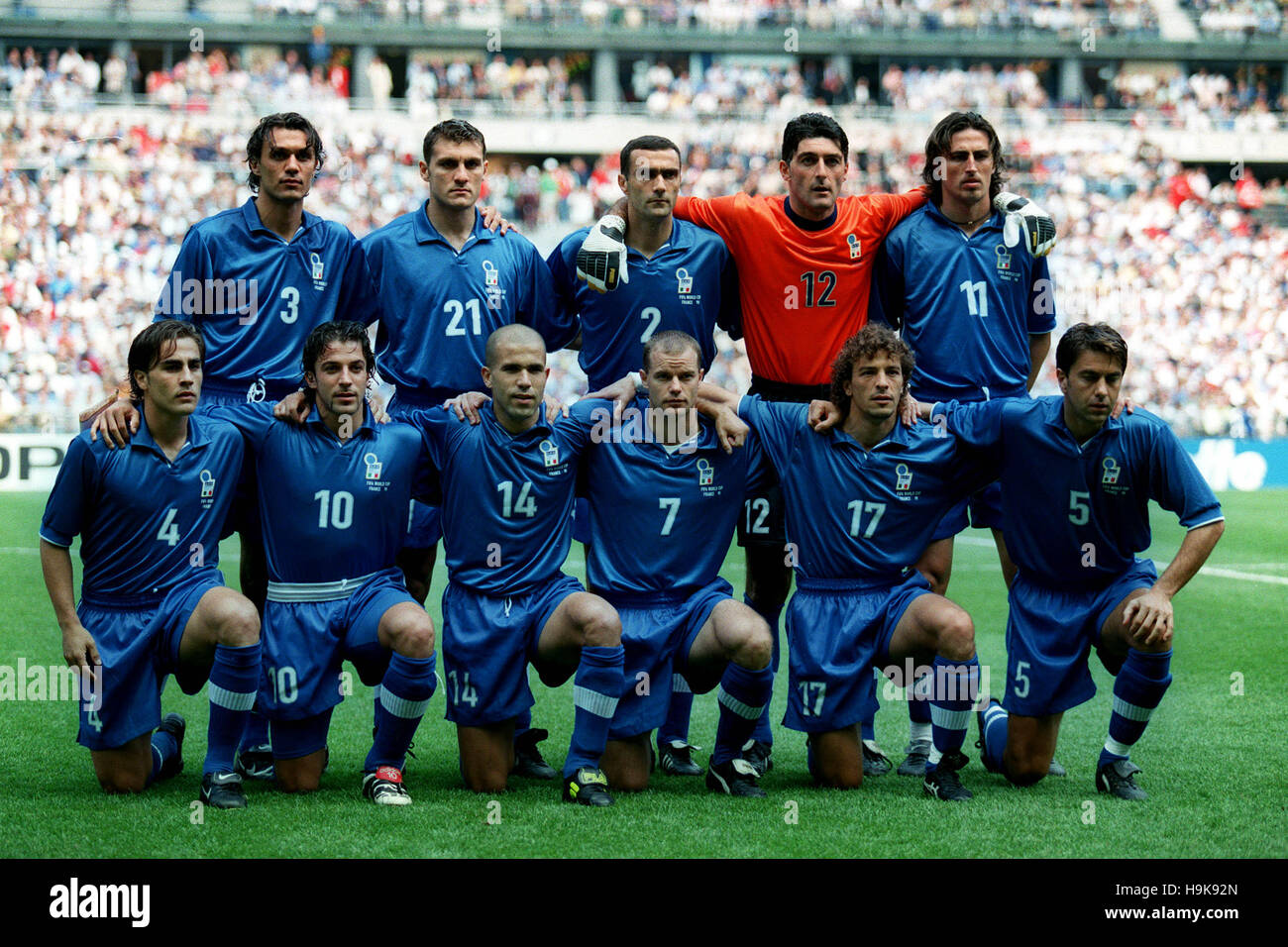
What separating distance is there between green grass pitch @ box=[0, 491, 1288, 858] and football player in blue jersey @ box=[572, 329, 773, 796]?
222 mm

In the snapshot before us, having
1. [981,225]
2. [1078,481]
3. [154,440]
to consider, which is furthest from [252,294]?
[1078,481]

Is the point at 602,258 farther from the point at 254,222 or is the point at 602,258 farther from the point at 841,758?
the point at 841,758

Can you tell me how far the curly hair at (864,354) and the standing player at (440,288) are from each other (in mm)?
1347

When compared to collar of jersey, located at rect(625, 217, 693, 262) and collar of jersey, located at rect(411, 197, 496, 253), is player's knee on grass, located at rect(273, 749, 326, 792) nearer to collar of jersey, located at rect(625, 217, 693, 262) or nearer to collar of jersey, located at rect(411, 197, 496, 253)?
collar of jersey, located at rect(411, 197, 496, 253)

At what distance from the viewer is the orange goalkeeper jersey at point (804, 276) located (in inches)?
213

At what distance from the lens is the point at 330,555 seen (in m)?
4.87

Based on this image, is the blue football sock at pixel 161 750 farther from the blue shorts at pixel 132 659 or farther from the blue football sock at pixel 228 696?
the blue football sock at pixel 228 696

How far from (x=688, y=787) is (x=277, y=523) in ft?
5.50

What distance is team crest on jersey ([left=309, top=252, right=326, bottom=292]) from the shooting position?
5371mm

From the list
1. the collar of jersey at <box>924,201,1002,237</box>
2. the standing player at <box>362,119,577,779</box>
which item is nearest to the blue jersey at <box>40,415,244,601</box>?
the standing player at <box>362,119,577,779</box>

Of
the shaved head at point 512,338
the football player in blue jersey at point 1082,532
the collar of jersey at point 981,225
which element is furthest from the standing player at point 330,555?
the collar of jersey at point 981,225
